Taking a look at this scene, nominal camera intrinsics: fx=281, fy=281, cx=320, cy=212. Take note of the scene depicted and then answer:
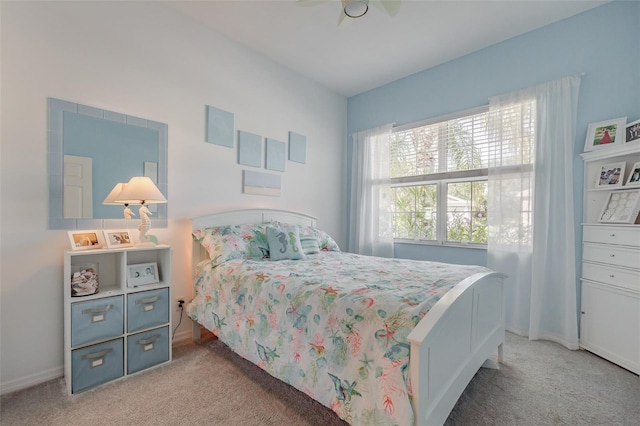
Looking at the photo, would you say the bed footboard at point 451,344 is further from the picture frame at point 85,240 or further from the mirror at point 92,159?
the mirror at point 92,159

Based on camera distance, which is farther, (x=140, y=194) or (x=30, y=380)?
(x=140, y=194)

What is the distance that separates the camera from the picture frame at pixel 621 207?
2.06m

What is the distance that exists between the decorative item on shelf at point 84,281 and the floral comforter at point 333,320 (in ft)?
2.38

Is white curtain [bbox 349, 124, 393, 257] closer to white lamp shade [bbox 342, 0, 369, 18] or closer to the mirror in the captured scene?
white lamp shade [bbox 342, 0, 369, 18]

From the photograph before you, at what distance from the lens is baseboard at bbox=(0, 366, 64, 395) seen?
172 centimetres

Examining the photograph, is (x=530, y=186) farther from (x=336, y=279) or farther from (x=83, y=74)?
(x=83, y=74)

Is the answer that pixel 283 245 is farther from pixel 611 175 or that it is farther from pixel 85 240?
pixel 611 175

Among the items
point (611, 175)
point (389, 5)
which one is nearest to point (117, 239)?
point (389, 5)

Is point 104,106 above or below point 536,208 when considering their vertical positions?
above

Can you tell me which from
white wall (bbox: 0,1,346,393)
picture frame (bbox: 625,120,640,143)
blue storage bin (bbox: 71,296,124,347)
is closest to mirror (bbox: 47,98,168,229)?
white wall (bbox: 0,1,346,393)

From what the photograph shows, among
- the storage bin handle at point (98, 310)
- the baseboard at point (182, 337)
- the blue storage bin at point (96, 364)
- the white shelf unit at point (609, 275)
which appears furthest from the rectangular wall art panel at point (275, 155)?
the white shelf unit at point (609, 275)

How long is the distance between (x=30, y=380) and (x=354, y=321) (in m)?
2.14

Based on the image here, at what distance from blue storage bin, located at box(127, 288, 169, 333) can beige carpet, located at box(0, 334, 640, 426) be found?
1.08ft

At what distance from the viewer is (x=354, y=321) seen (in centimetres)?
131
